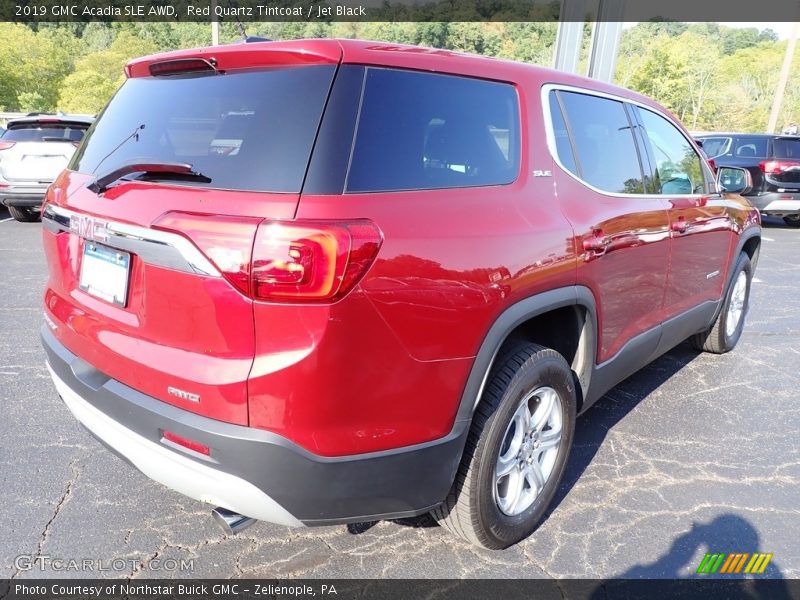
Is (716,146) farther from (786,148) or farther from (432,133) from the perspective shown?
(432,133)

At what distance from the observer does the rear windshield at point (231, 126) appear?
1654mm

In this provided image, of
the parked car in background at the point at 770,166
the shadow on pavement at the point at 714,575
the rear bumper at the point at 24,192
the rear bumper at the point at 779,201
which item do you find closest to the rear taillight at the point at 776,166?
the parked car in background at the point at 770,166

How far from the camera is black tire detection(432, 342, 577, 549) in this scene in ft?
6.80

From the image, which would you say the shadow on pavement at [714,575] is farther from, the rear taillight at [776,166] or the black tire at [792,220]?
the black tire at [792,220]

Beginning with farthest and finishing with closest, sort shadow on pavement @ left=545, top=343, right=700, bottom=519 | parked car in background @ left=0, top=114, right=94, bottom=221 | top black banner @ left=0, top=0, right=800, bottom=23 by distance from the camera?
top black banner @ left=0, top=0, right=800, bottom=23
parked car in background @ left=0, top=114, right=94, bottom=221
shadow on pavement @ left=545, top=343, right=700, bottom=519

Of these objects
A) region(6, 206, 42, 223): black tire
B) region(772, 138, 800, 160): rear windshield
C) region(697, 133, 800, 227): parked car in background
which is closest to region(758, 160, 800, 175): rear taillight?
region(697, 133, 800, 227): parked car in background

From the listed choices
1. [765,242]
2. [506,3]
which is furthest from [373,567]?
[506,3]

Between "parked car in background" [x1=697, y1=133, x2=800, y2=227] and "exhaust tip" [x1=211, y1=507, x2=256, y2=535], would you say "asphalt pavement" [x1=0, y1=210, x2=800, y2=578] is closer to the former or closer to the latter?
"exhaust tip" [x1=211, y1=507, x2=256, y2=535]

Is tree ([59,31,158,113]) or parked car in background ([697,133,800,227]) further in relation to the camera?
tree ([59,31,158,113])

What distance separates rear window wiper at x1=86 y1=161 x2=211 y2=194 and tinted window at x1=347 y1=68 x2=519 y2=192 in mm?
517

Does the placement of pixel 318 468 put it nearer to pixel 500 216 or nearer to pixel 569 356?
pixel 500 216

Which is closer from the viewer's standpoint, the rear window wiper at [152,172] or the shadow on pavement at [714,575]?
the rear window wiper at [152,172]

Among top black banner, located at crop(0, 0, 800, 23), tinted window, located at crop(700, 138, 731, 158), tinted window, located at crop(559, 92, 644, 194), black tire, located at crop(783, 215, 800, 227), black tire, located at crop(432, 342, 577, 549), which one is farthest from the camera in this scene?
top black banner, located at crop(0, 0, 800, 23)

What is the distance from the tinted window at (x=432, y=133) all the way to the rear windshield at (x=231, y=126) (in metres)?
0.17
